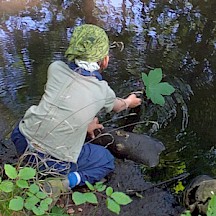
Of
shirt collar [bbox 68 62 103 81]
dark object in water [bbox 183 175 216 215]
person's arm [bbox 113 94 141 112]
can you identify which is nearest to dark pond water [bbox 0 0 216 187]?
A: dark object in water [bbox 183 175 216 215]

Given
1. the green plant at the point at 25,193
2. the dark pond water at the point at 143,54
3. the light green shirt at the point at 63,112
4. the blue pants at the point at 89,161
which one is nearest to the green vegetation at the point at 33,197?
the green plant at the point at 25,193

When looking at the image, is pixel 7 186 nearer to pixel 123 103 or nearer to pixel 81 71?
pixel 81 71

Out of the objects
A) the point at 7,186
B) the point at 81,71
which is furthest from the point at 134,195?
the point at 7,186

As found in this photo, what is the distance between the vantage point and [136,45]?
15.2 ft

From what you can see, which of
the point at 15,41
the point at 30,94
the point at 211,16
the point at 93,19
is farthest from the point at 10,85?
the point at 211,16

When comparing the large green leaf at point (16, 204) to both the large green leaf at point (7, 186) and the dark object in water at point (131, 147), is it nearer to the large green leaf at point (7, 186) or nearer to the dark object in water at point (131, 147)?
the large green leaf at point (7, 186)

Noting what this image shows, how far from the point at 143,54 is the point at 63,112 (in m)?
2.13

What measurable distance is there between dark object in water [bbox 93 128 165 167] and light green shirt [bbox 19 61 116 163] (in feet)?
1.90

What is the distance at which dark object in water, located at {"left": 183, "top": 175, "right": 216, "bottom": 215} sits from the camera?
2.66 metres

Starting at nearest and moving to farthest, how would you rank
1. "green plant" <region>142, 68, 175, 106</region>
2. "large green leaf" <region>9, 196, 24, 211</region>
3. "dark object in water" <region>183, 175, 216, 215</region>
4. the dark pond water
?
"large green leaf" <region>9, 196, 24, 211</region>
"dark object in water" <region>183, 175, 216, 215</region>
"green plant" <region>142, 68, 175, 106</region>
the dark pond water

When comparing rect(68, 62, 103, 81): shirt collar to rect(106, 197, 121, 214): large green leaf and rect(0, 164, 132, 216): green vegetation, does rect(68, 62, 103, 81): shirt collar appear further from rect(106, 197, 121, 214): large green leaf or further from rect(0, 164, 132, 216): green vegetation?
rect(106, 197, 121, 214): large green leaf

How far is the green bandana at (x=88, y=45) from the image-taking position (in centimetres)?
251

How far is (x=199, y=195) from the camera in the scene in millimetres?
2699

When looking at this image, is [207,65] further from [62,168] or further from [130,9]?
[62,168]
